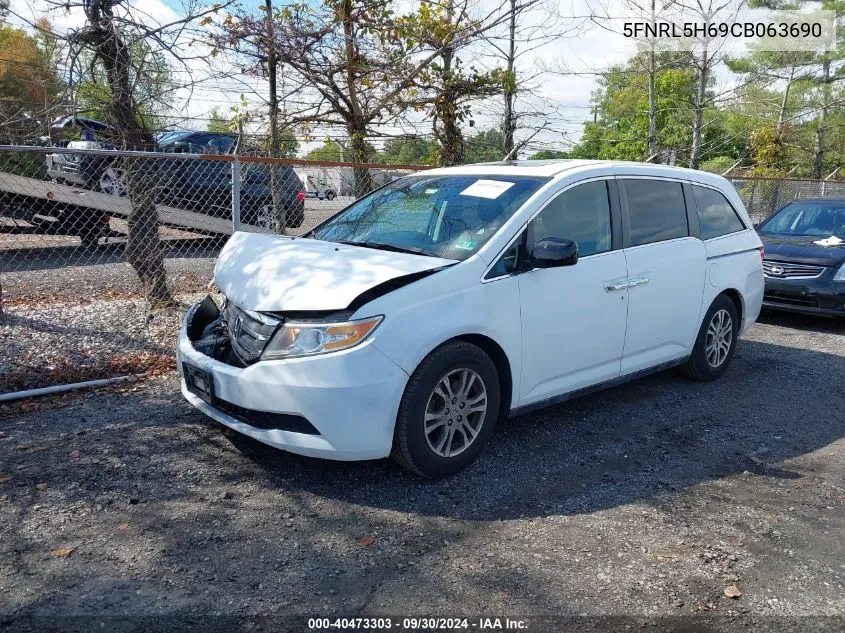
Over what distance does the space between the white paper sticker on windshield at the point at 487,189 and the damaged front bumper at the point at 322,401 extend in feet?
5.02

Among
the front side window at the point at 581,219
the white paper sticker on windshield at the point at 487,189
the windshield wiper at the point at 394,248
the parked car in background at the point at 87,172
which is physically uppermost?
the parked car in background at the point at 87,172

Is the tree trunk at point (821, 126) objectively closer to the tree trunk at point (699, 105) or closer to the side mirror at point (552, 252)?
the tree trunk at point (699, 105)

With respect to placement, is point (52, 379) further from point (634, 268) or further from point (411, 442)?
point (634, 268)

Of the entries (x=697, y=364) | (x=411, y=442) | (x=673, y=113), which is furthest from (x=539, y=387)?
(x=673, y=113)

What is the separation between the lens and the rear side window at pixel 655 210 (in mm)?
5250

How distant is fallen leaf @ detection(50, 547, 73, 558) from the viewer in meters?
3.28

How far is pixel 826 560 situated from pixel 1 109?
23.9 ft

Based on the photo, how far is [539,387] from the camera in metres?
4.56

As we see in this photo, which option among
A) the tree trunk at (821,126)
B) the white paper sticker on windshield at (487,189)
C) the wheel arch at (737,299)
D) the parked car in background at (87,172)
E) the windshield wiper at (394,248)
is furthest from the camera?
the tree trunk at (821,126)

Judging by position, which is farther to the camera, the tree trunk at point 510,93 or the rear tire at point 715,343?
the tree trunk at point 510,93

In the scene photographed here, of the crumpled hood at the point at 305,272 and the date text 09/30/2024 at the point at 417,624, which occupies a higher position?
the crumpled hood at the point at 305,272

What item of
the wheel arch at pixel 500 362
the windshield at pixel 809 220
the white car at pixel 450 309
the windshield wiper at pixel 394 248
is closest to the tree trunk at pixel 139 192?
the white car at pixel 450 309

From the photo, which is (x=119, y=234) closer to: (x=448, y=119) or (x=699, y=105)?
(x=448, y=119)

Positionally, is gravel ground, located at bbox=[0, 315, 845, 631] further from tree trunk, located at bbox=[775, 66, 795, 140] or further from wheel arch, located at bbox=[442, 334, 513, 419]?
tree trunk, located at bbox=[775, 66, 795, 140]
